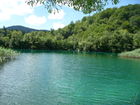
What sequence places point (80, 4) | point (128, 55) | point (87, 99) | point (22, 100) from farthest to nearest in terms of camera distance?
point (128, 55) < point (87, 99) < point (22, 100) < point (80, 4)

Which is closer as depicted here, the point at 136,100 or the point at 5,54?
the point at 136,100

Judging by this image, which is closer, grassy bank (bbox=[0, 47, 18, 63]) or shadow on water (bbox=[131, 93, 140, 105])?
shadow on water (bbox=[131, 93, 140, 105])

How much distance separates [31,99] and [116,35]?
115746mm

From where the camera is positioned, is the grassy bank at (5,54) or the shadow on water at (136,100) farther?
the grassy bank at (5,54)

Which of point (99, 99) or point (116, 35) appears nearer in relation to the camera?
point (99, 99)

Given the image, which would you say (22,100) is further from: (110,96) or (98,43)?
(98,43)

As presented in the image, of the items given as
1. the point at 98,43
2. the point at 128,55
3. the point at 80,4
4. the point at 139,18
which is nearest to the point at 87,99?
the point at 80,4

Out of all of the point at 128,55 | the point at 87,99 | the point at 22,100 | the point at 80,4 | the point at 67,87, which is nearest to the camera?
the point at 80,4

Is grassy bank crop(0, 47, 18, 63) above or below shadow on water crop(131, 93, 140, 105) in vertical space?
above

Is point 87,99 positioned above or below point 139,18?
below

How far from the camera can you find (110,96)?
23.1 m

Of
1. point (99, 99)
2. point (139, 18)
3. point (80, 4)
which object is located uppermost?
point (139, 18)

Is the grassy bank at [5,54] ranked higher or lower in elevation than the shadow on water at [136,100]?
higher

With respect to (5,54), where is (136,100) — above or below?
below
